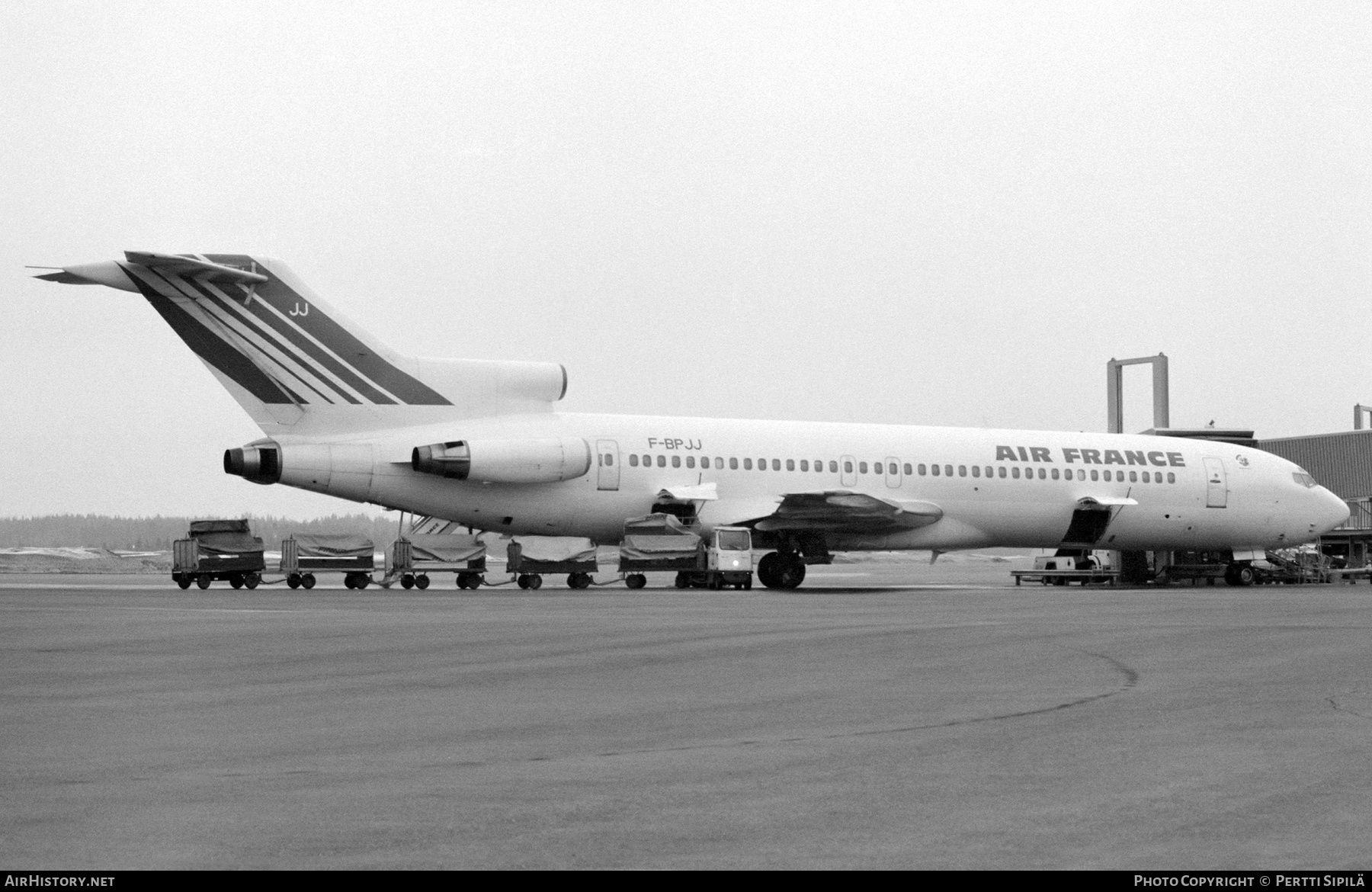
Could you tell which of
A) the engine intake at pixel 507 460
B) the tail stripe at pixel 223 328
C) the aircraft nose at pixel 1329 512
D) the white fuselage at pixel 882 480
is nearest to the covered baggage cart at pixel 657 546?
the white fuselage at pixel 882 480

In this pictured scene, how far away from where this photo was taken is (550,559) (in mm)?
36250

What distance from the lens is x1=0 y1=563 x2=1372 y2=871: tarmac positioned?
227 inches

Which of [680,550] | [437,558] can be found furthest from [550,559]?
[680,550]

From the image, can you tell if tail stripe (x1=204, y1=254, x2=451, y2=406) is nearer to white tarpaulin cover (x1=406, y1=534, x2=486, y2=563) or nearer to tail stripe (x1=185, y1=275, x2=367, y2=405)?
tail stripe (x1=185, y1=275, x2=367, y2=405)

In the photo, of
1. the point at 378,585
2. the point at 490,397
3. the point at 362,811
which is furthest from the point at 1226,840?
the point at 378,585

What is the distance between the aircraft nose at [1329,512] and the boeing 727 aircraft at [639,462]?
28 cm

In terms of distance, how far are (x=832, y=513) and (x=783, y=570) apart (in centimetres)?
177

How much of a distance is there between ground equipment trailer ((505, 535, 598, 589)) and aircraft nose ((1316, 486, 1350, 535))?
2095 centimetres

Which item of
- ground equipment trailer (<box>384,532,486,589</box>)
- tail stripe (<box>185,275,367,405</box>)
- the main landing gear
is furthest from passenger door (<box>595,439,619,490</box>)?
tail stripe (<box>185,275,367,405</box>)

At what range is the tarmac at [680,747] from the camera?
577 cm

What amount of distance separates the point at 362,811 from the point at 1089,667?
8.10 meters

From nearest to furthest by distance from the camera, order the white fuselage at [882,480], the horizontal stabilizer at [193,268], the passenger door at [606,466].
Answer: the horizontal stabilizer at [193,268], the white fuselage at [882,480], the passenger door at [606,466]

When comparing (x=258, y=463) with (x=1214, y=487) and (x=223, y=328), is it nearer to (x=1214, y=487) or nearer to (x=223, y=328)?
(x=223, y=328)

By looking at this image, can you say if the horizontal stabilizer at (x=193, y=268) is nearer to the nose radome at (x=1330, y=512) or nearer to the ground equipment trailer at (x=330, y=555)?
the ground equipment trailer at (x=330, y=555)
